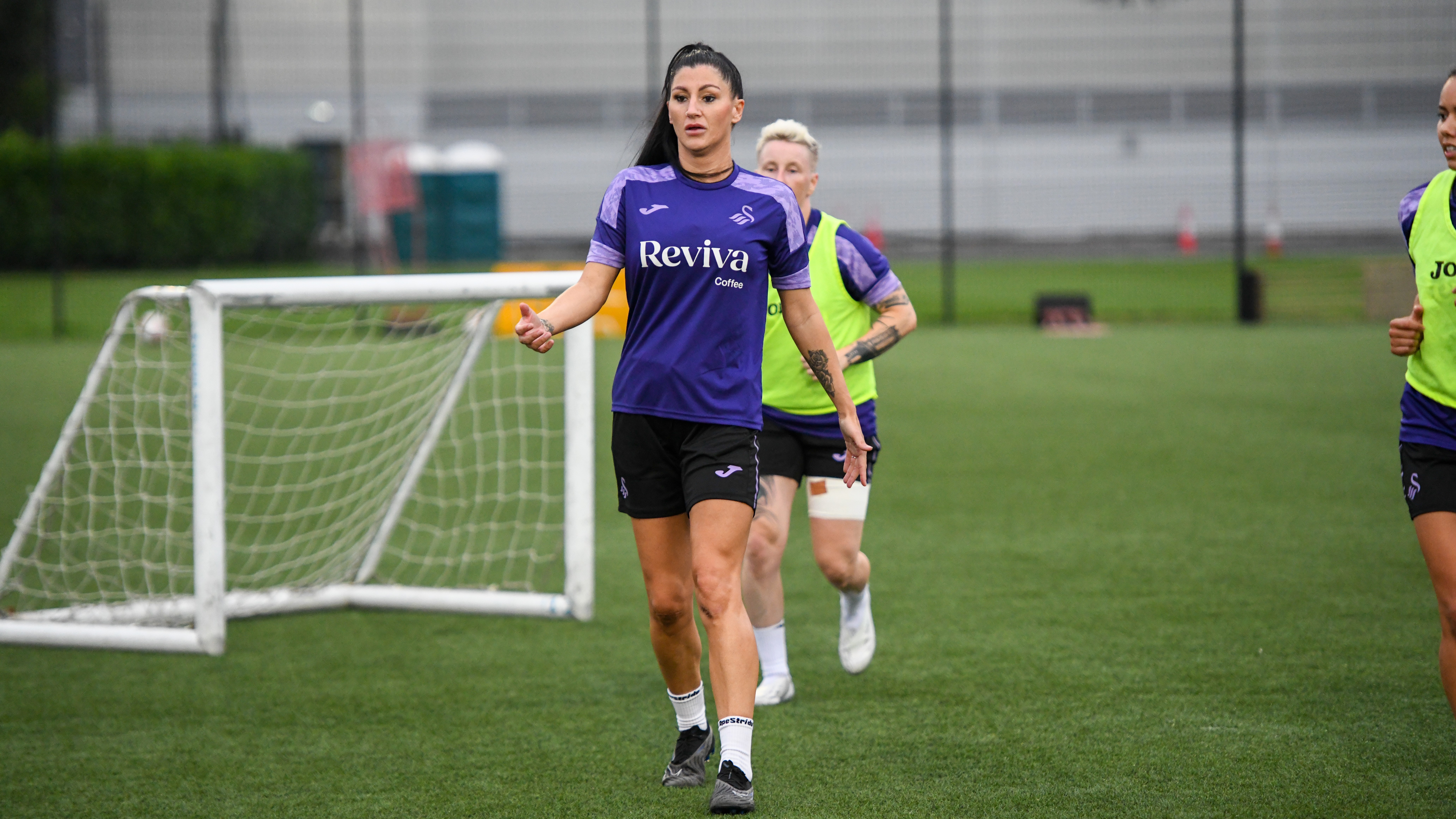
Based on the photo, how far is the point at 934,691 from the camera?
4613 millimetres

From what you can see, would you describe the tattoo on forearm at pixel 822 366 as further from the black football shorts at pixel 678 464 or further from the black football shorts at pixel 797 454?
the black football shorts at pixel 797 454

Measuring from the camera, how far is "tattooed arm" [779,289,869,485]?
361 centimetres

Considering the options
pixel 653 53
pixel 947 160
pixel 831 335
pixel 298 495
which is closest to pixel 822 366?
pixel 831 335

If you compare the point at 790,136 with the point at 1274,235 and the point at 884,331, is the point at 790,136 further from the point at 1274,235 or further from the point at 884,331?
the point at 1274,235

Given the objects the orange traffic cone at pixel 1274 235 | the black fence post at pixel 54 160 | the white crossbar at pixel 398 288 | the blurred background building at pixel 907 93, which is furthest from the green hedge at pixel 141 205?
the white crossbar at pixel 398 288

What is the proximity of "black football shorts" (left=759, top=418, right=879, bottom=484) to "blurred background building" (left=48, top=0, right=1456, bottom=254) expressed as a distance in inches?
519

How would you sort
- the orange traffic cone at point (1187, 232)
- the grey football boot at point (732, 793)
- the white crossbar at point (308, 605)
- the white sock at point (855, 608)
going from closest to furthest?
the grey football boot at point (732, 793), the white sock at point (855, 608), the white crossbar at point (308, 605), the orange traffic cone at point (1187, 232)

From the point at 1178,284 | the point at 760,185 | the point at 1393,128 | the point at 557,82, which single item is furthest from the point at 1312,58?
the point at 760,185

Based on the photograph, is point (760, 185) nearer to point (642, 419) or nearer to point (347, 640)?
point (642, 419)

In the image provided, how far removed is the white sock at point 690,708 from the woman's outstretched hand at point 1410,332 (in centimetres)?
205

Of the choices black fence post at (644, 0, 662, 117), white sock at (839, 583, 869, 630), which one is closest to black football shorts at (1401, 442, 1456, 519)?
white sock at (839, 583, 869, 630)

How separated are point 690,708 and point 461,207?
68.6 feet

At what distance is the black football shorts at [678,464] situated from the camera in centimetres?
349

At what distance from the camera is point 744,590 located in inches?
180
